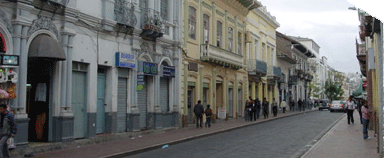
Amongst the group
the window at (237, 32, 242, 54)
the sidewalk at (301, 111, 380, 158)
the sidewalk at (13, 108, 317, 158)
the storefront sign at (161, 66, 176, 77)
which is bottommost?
the sidewalk at (301, 111, 380, 158)

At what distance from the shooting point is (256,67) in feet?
118

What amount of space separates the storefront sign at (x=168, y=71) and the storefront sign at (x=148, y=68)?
3.28 ft

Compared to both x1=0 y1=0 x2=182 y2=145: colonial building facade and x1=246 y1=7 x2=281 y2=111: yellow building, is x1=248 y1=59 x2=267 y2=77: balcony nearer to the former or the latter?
x1=246 y1=7 x2=281 y2=111: yellow building

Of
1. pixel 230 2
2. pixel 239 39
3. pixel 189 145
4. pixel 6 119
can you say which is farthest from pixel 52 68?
pixel 239 39

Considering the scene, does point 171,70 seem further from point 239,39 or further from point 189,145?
point 239,39

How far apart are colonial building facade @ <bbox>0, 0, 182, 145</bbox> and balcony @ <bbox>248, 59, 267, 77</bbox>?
590 inches

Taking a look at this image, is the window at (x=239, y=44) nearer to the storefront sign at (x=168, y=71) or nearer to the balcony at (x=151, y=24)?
the storefront sign at (x=168, y=71)

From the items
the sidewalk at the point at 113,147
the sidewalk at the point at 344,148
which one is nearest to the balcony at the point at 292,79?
the sidewalk at the point at 344,148

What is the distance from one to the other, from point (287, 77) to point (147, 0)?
35273 mm

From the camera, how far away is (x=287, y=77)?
5188 centimetres

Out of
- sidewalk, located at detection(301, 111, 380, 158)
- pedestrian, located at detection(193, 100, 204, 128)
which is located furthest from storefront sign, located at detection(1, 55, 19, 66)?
pedestrian, located at detection(193, 100, 204, 128)

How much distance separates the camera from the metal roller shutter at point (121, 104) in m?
17.3

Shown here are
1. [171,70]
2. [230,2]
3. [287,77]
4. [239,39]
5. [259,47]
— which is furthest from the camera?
[287,77]

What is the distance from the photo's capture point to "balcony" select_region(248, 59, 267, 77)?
115 feet
